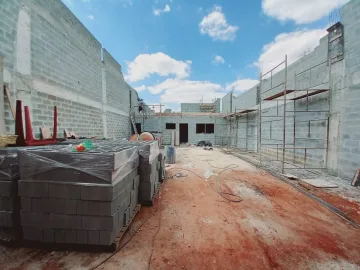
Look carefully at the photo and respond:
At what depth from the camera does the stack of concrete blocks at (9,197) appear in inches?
86.0

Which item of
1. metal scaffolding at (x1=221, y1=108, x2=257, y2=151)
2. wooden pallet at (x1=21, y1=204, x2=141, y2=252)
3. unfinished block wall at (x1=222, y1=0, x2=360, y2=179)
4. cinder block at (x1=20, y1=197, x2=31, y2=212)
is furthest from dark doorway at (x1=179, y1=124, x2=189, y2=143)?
cinder block at (x1=20, y1=197, x2=31, y2=212)

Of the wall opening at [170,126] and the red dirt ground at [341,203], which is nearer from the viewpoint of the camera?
the red dirt ground at [341,203]

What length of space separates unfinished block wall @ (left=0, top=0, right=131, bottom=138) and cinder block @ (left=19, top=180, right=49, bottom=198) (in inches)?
103

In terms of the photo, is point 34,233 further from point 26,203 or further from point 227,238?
point 227,238

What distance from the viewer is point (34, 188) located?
2.13 m

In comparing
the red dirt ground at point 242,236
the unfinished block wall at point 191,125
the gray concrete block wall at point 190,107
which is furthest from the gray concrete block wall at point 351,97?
the gray concrete block wall at point 190,107

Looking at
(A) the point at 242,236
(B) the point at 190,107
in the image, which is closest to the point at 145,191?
A: (A) the point at 242,236

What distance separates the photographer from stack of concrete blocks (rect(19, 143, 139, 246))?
82.0 inches

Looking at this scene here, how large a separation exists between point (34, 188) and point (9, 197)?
0.41 metres

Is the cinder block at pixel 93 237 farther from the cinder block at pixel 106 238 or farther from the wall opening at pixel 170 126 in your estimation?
the wall opening at pixel 170 126

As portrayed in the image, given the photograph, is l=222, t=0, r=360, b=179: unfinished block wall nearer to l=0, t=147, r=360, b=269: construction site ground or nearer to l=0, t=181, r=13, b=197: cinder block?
l=0, t=147, r=360, b=269: construction site ground

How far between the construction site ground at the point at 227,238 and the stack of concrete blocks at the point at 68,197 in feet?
0.84

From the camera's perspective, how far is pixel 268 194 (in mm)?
4191

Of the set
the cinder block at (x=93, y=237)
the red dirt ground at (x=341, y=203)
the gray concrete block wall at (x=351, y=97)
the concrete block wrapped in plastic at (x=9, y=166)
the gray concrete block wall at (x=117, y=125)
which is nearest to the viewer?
the cinder block at (x=93, y=237)
